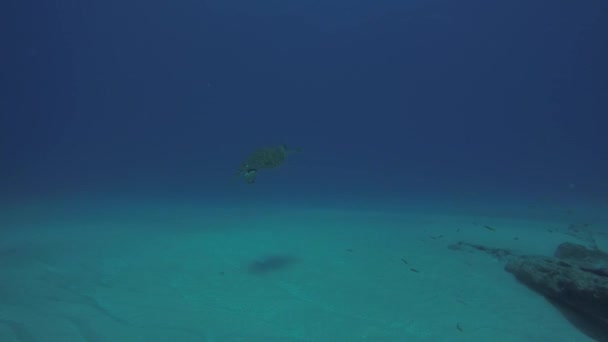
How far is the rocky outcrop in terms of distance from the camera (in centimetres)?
520

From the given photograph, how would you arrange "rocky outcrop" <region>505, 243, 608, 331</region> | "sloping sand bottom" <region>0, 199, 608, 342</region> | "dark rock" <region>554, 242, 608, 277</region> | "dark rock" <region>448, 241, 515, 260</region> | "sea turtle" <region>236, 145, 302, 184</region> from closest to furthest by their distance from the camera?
"sloping sand bottom" <region>0, 199, 608, 342</region> → "rocky outcrop" <region>505, 243, 608, 331</region> → "sea turtle" <region>236, 145, 302, 184</region> → "dark rock" <region>554, 242, 608, 277</region> → "dark rock" <region>448, 241, 515, 260</region>

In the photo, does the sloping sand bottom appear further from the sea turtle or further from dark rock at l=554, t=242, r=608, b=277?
the sea turtle

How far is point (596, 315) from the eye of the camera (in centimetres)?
520

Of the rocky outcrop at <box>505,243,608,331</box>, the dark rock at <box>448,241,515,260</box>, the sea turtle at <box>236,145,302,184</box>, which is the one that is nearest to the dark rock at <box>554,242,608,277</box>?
the rocky outcrop at <box>505,243,608,331</box>

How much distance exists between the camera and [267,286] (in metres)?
6.24

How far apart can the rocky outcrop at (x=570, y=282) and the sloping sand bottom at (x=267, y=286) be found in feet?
0.89

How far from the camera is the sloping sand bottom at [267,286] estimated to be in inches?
178

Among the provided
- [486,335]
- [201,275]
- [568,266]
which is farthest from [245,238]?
[568,266]

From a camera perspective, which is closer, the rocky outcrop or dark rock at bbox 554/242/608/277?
the rocky outcrop

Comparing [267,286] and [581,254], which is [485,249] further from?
[267,286]

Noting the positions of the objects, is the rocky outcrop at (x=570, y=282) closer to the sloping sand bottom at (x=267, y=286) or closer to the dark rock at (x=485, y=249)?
the sloping sand bottom at (x=267, y=286)

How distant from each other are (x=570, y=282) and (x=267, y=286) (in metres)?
5.48

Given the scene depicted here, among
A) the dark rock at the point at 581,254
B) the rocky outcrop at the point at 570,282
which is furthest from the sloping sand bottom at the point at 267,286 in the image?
the dark rock at the point at 581,254

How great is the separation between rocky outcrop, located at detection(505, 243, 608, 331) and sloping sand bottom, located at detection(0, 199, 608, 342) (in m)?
0.27
